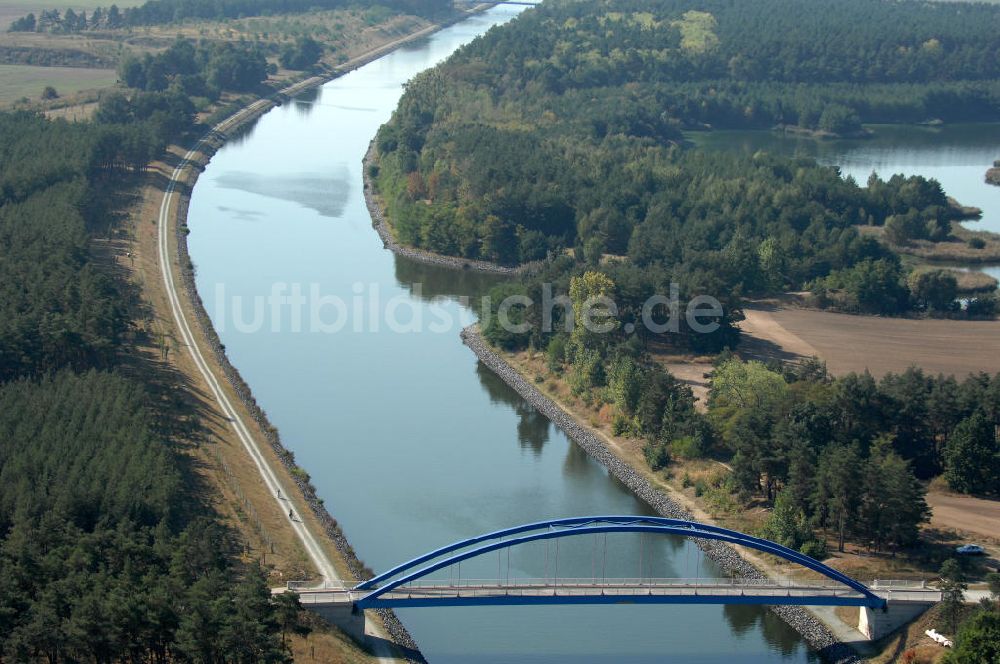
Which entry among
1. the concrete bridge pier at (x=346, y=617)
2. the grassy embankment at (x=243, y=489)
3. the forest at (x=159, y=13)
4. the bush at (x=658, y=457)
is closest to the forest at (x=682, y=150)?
the bush at (x=658, y=457)

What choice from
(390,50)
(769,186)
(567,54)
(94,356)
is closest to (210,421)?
(94,356)

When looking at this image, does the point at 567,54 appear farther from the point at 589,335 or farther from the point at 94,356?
the point at 94,356

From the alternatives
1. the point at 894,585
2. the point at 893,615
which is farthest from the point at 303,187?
the point at 893,615

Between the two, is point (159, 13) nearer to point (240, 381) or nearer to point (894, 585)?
point (240, 381)

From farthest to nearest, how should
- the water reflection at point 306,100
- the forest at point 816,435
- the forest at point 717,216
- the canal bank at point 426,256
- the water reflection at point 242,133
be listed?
1. the water reflection at point 306,100
2. the water reflection at point 242,133
3. the canal bank at point 426,256
4. the forest at point 717,216
5. the forest at point 816,435

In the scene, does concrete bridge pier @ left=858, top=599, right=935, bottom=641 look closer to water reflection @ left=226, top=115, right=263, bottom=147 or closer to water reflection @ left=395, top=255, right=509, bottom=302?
water reflection @ left=395, top=255, right=509, bottom=302

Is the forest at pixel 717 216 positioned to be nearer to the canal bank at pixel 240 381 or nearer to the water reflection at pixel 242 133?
the canal bank at pixel 240 381
